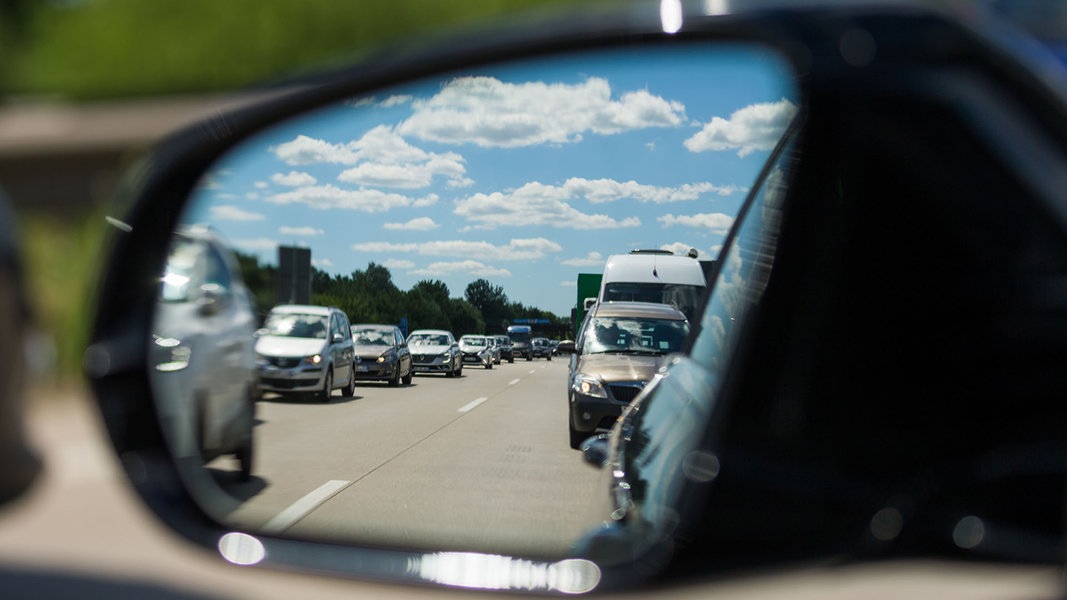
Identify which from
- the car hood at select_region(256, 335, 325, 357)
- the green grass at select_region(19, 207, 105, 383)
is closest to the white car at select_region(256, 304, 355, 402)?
the car hood at select_region(256, 335, 325, 357)

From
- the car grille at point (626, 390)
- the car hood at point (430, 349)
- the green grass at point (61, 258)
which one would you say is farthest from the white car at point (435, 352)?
the green grass at point (61, 258)

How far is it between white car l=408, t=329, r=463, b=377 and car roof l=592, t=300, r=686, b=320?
0.82 feet

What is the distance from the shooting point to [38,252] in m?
16.1

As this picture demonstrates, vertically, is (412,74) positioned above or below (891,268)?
above

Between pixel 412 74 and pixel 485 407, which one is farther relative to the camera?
pixel 485 407

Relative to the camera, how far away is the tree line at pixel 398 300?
5.10 feet

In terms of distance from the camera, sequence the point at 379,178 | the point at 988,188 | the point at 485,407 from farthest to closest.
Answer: the point at 485,407 < the point at 379,178 < the point at 988,188

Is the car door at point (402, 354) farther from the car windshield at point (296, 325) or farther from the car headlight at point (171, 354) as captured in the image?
the car headlight at point (171, 354)

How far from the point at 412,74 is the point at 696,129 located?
1.45 feet

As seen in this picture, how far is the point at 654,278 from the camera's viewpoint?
1660mm

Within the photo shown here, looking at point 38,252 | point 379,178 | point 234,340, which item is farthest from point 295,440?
point 38,252

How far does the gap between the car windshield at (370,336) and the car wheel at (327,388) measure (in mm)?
58

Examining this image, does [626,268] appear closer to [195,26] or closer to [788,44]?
[788,44]

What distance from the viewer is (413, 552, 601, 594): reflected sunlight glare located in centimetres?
132
